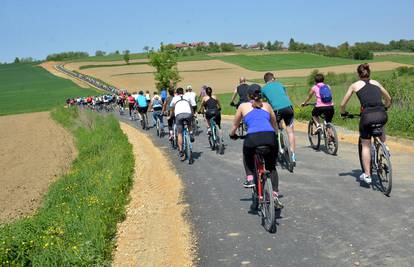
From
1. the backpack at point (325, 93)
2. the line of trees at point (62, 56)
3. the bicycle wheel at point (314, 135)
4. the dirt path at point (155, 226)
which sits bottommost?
the dirt path at point (155, 226)

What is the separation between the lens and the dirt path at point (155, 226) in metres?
6.45

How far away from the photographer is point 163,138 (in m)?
19.7

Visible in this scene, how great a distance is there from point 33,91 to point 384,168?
296ft

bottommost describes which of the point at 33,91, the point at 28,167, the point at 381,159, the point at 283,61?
the point at 33,91

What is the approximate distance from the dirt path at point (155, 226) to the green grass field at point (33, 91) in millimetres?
58200

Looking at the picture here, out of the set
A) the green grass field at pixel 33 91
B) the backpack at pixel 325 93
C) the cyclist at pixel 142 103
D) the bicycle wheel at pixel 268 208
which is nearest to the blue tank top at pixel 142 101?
the cyclist at pixel 142 103

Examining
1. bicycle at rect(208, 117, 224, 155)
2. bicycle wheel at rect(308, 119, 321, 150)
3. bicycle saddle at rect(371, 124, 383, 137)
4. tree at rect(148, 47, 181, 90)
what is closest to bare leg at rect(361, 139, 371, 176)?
bicycle saddle at rect(371, 124, 383, 137)

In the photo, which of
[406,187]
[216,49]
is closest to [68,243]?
[406,187]

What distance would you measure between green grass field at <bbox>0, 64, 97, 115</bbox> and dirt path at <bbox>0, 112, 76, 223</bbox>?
3801cm

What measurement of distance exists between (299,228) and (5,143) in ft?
92.1

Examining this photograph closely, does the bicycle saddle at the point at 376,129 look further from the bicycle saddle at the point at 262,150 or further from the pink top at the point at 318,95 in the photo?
the pink top at the point at 318,95

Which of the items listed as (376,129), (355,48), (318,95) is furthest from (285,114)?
(355,48)

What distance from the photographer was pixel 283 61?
11138cm

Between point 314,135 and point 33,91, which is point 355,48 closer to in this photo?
point 33,91
